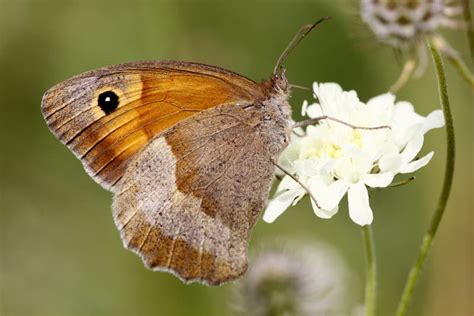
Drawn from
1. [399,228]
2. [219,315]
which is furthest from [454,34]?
[219,315]

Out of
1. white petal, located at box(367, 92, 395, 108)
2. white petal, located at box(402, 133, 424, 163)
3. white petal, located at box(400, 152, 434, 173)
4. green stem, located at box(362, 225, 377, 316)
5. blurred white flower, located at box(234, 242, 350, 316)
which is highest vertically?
white petal, located at box(367, 92, 395, 108)

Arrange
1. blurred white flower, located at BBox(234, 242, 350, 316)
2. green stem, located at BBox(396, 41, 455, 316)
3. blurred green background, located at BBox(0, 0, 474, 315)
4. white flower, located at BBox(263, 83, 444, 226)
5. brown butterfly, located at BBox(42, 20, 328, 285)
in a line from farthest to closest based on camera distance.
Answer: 1. blurred green background, located at BBox(0, 0, 474, 315)
2. blurred white flower, located at BBox(234, 242, 350, 316)
3. brown butterfly, located at BBox(42, 20, 328, 285)
4. white flower, located at BBox(263, 83, 444, 226)
5. green stem, located at BBox(396, 41, 455, 316)

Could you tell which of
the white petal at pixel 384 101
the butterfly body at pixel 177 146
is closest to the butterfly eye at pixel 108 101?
→ the butterfly body at pixel 177 146

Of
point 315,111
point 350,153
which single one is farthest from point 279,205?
point 315,111

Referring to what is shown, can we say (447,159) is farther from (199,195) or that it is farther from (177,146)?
(177,146)

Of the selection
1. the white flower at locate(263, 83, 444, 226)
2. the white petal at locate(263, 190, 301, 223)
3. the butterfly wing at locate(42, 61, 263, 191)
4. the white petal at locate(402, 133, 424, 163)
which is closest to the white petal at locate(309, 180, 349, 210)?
the white flower at locate(263, 83, 444, 226)

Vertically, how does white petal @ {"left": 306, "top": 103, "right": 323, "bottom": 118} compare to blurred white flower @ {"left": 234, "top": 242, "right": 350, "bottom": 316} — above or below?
above

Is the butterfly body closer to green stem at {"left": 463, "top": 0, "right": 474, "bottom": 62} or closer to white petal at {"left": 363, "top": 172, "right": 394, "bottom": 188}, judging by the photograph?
white petal at {"left": 363, "top": 172, "right": 394, "bottom": 188}

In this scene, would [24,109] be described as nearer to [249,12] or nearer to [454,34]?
[249,12]
